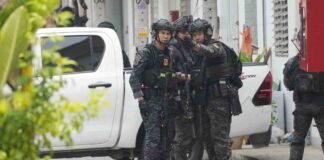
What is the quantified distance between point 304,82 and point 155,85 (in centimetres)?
157

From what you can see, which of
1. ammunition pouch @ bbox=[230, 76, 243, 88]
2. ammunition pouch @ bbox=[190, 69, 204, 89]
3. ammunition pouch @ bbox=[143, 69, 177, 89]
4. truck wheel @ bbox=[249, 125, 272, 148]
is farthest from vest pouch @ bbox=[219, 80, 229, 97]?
truck wheel @ bbox=[249, 125, 272, 148]

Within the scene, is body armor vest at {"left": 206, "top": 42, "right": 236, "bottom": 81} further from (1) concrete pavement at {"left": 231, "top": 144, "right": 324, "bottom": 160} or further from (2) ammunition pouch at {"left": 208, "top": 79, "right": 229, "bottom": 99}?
(1) concrete pavement at {"left": 231, "top": 144, "right": 324, "bottom": 160}

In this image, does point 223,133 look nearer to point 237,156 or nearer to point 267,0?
point 237,156

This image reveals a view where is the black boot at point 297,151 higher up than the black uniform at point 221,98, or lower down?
lower down

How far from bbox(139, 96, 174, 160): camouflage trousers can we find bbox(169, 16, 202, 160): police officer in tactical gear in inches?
7.3

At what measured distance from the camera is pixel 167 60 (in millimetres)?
8891

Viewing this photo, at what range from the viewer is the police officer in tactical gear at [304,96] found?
8.59 metres

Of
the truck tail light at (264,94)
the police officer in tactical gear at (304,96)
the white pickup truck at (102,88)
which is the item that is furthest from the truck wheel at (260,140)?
the police officer in tactical gear at (304,96)

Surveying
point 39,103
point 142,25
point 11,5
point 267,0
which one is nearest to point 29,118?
point 39,103

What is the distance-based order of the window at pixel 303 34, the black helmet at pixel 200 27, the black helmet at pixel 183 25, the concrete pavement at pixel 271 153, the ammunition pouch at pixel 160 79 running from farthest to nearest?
the concrete pavement at pixel 271 153 < the black helmet at pixel 183 25 < the ammunition pouch at pixel 160 79 < the black helmet at pixel 200 27 < the window at pixel 303 34

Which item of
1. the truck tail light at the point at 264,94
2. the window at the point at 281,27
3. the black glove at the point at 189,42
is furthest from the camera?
the window at the point at 281,27

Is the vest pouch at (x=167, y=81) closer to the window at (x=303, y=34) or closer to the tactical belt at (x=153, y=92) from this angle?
the tactical belt at (x=153, y=92)

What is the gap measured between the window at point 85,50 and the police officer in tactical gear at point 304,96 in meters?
2.17

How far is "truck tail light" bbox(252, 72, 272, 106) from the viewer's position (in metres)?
9.88
